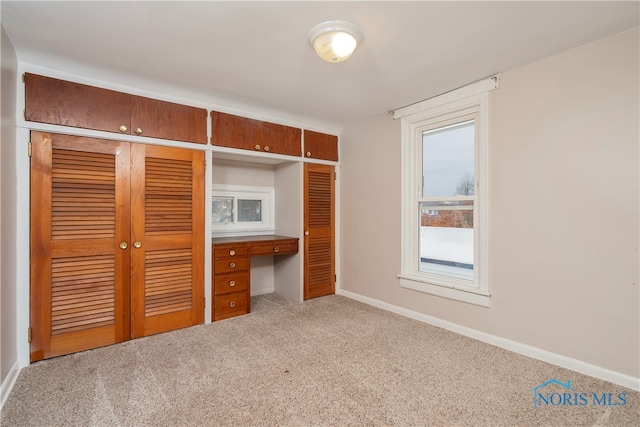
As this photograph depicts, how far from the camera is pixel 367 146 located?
12.0ft

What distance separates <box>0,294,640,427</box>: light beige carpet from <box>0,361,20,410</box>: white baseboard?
36 millimetres

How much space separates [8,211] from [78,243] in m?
0.48

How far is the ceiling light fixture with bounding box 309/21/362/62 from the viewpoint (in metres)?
1.79

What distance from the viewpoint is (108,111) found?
2.46 metres

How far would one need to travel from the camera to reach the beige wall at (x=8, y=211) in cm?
184

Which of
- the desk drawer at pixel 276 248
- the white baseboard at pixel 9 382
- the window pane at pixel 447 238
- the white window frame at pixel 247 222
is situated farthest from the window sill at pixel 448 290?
the white baseboard at pixel 9 382

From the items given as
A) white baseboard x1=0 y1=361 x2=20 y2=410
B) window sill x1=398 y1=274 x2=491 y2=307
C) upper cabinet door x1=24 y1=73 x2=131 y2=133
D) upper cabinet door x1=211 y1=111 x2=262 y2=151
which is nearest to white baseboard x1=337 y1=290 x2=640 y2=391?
window sill x1=398 y1=274 x2=491 y2=307

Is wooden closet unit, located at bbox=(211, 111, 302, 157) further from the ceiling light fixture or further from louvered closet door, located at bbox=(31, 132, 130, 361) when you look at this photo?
the ceiling light fixture

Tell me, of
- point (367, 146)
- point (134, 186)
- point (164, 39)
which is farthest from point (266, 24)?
point (367, 146)

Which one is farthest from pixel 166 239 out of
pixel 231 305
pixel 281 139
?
pixel 281 139

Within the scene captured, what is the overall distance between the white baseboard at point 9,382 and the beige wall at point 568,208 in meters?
3.21

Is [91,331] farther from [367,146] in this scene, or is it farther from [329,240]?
[367,146]

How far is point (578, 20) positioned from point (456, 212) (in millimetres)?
1587

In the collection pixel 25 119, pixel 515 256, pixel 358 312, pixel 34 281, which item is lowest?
pixel 358 312
